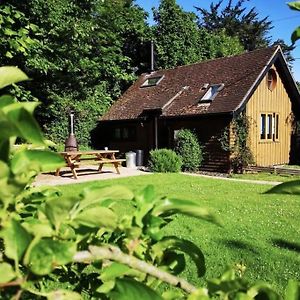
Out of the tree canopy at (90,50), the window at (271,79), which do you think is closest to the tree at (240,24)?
the tree canopy at (90,50)

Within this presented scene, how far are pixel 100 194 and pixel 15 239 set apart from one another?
0.17 meters

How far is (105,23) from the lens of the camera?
28.9 m

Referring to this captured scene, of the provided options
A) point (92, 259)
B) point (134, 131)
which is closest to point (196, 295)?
point (92, 259)

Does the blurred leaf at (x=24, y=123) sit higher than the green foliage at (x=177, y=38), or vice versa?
the green foliage at (x=177, y=38)

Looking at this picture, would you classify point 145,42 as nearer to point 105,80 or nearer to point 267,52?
point 105,80

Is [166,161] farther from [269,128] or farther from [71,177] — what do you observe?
[269,128]

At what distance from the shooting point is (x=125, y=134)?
23.4 m

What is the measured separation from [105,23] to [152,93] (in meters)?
8.66

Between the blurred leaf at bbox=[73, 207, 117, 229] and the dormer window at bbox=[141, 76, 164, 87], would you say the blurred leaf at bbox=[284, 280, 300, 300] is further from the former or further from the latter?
the dormer window at bbox=[141, 76, 164, 87]

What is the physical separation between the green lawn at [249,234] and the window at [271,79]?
9.86 metres

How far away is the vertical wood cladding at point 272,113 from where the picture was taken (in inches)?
741

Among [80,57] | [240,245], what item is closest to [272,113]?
[80,57]

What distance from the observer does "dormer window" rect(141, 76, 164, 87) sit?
2415 cm

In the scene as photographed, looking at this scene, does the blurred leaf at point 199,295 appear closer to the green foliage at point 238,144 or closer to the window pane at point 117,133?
the green foliage at point 238,144
